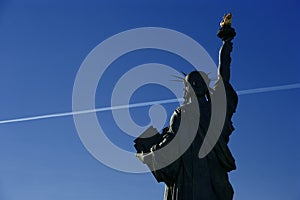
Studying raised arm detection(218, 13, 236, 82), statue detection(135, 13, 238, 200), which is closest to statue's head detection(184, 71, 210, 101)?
statue detection(135, 13, 238, 200)

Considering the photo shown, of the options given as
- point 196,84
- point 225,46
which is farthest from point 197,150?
point 225,46

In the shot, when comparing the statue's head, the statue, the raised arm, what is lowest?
the statue

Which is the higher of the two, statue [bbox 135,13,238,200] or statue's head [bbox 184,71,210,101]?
statue's head [bbox 184,71,210,101]

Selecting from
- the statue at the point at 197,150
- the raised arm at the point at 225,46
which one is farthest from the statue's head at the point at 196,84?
the raised arm at the point at 225,46

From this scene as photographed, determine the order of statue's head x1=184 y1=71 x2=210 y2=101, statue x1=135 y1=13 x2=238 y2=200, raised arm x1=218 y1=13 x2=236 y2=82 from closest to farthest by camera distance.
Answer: statue x1=135 y1=13 x2=238 y2=200 → statue's head x1=184 y1=71 x2=210 y2=101 → raised arm x1=218 y1=13 x2=236 y2=82

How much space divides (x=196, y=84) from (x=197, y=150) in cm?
221

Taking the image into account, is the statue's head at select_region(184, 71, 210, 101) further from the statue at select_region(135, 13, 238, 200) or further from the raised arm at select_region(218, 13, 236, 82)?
the raised arm at select_region(218, 13, 236, 82)

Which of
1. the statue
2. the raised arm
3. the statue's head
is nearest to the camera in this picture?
the statue

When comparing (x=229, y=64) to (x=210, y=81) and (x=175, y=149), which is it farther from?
(x=175, y=149)

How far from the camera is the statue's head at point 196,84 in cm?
2066

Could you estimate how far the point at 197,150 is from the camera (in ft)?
65.6

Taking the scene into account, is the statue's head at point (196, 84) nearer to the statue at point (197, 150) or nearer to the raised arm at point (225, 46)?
the statue at point (197, 150)

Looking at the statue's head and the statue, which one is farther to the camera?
the statue's head

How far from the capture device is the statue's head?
813 inches
